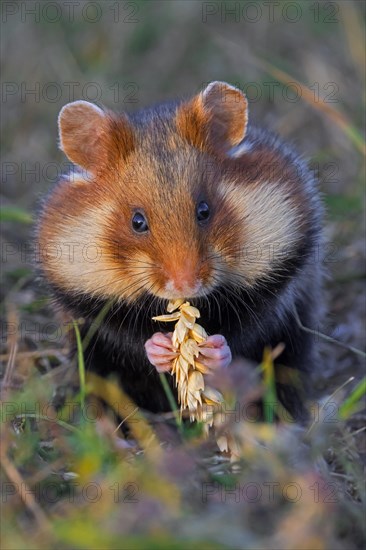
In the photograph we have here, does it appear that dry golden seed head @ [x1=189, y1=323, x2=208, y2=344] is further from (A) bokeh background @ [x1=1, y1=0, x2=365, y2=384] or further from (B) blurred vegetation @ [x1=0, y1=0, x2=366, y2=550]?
(A) bokeh background @ [x1=1, y1=0, x2=365, y2=384]

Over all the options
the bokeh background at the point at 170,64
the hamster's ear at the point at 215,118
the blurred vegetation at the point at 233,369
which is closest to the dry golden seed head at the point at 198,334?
the blurred vegetation at the point at 233,369

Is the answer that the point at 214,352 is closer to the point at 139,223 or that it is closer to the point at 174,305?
the point at 174,305

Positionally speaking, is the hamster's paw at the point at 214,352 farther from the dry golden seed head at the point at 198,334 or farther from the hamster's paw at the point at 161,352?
the hamster's paw at the point at 161,352

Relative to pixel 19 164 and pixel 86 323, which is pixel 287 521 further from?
pixel 19 164

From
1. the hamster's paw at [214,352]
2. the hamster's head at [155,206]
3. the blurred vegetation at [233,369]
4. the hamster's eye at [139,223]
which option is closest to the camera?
the blurred vegetation at [233,369]

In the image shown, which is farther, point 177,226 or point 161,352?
point 161,352

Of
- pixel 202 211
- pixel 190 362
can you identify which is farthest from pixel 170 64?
pixel 190 362
